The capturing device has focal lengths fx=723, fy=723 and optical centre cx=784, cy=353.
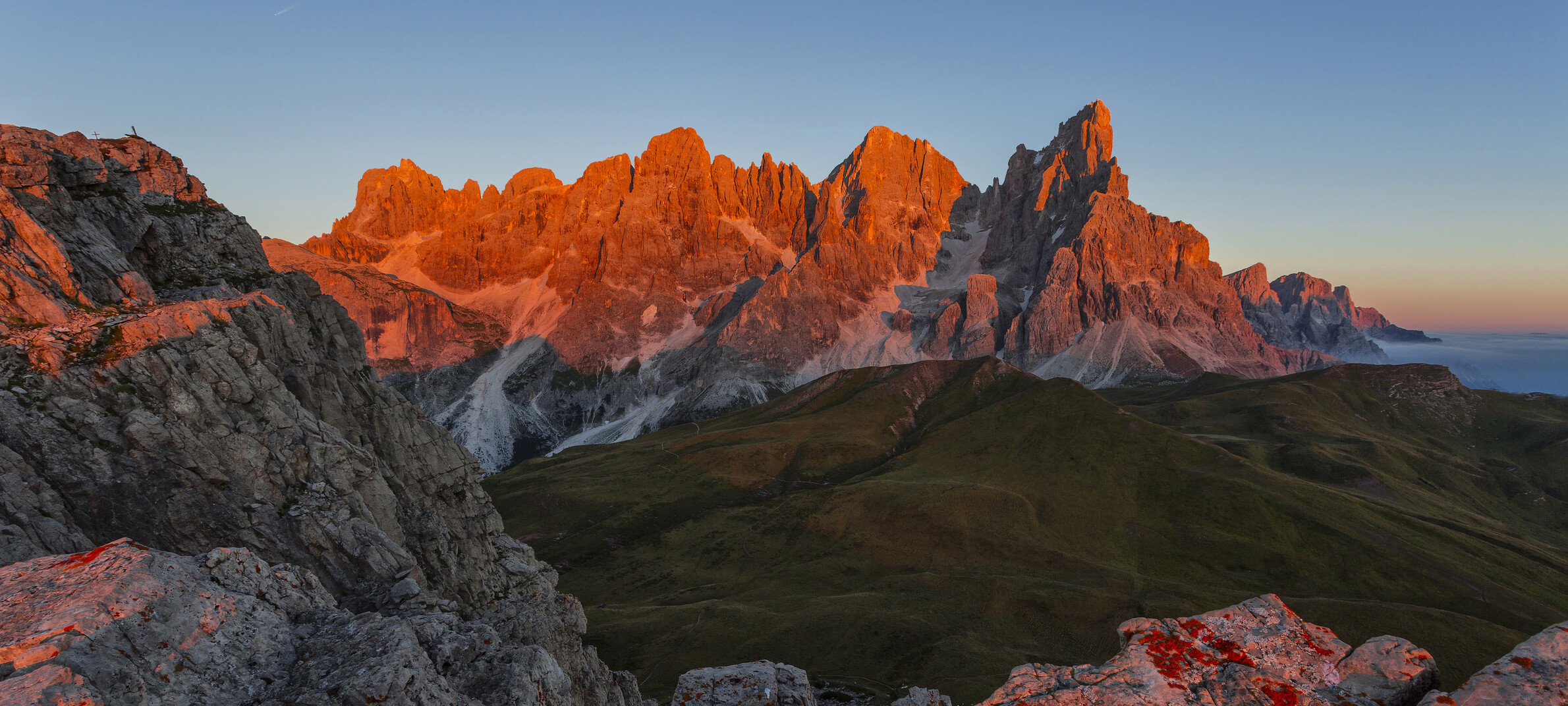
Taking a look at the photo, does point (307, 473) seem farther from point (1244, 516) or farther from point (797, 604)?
point (1244, 516)

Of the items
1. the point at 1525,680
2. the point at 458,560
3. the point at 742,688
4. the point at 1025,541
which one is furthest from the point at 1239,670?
the point at 1025,541

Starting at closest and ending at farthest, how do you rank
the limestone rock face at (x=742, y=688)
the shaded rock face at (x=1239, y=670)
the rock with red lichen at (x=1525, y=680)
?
the rock with red lichen at (x=1525, y=680)
the shaded rock face at (x=1239, y=670)
the limestone rock face at (x=742, y=688)

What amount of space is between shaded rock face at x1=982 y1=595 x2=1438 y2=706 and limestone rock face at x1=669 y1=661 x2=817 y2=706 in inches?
639

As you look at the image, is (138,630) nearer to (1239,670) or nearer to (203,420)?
(203,420)

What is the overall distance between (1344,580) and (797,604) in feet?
290

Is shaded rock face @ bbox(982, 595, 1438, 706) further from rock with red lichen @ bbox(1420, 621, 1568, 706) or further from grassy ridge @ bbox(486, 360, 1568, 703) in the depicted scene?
grassy ridge @ bbox(486, 360, 1568, 703)

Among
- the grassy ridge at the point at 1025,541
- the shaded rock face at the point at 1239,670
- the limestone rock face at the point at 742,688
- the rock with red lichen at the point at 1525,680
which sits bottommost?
the grassy ridge at the point at 1025,541

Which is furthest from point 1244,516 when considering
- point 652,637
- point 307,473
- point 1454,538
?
point 307,473

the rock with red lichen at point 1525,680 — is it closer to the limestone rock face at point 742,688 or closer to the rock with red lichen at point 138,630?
the limestone rock face at point 742,688

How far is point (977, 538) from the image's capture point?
5236 inches

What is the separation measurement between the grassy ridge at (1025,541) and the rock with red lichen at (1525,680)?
6694cm

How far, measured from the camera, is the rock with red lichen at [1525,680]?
431 inches

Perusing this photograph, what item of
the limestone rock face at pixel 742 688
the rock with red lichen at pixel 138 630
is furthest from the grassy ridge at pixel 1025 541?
the rock with red lichen at pixel 138 630

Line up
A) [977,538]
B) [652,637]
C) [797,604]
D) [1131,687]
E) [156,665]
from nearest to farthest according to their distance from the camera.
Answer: [1131,687] → [156,665] → [652,637] → [797,604] → [977,538]
